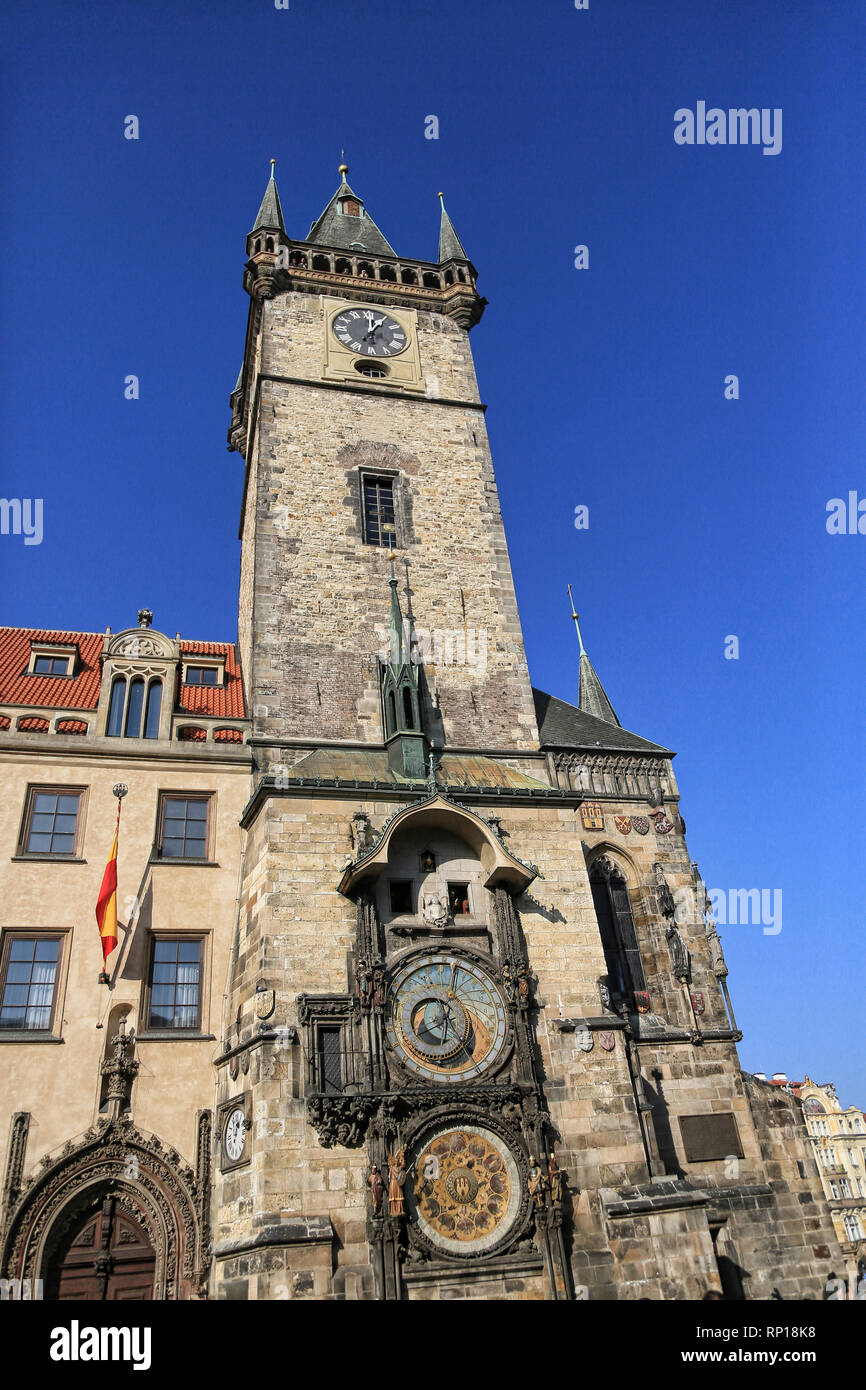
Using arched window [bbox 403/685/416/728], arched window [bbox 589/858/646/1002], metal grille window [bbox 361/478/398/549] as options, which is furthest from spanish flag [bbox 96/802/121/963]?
metal grille window [bbox 361/478/398/549]

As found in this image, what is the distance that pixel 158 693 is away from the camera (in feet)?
58.0

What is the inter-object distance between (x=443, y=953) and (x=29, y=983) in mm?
6385

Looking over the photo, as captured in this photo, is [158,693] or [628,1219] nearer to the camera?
[628,1219]

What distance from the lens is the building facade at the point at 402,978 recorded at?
41.4ft

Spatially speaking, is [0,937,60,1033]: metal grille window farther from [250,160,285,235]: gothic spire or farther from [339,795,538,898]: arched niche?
[250,160,285,235]: gothic spire

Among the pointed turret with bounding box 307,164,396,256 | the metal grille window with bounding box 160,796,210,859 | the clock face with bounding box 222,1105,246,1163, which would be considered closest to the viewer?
the clock face with bounding box 222,1105,246,1163

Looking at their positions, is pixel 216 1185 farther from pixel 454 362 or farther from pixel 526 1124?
pixel 454 362

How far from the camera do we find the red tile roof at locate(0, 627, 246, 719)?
56.8 ft

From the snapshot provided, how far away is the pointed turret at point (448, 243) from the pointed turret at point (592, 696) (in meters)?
11.9

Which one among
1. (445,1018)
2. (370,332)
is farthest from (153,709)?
(370,332)

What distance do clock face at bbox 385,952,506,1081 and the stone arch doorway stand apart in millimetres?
4706

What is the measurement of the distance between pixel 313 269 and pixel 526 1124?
2100 centimetres
